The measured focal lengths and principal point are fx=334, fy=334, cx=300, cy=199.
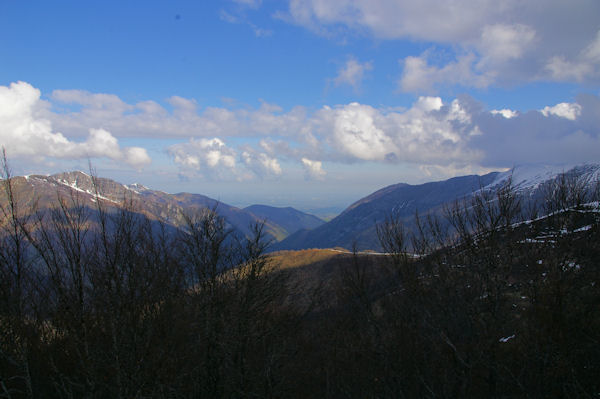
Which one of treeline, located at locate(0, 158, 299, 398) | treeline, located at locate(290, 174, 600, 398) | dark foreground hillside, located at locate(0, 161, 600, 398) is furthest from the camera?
treeline, located at locate(290, 174, 600, 398)

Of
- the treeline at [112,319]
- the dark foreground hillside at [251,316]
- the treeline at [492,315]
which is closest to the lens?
the treeline at [112,319]

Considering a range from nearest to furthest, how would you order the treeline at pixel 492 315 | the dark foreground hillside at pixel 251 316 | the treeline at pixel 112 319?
1. the treeline at pixel 112 319
2. the dark foreground hillside at pixel 251 316
3. the treeline at pixel 492 315

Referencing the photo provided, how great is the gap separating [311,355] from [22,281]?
23547mm

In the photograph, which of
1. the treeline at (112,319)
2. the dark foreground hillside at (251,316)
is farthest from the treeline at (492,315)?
the treeline at (112,319)

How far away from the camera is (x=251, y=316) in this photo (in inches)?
754

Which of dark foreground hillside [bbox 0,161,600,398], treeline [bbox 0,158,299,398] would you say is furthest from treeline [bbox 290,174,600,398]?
treeline [bbox 0,158,299,398]

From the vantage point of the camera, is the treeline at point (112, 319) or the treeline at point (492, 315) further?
the treeline at point (492, 315)

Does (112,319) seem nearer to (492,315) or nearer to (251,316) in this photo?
(251,316)

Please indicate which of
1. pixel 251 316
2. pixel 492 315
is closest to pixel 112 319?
pixel 251 316

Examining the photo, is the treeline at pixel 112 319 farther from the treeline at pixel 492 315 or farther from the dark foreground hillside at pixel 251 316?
the treeline at pixel 492 315

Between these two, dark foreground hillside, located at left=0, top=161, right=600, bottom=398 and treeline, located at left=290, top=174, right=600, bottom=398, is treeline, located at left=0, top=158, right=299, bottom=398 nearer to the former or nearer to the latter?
dark foreground hillside, located at left=0, top=161, right=600, bottom=398

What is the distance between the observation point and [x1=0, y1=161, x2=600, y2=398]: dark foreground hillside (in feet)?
41.8

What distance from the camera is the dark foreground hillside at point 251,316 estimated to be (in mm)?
12742

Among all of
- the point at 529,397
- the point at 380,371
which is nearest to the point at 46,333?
the point at 380,371
